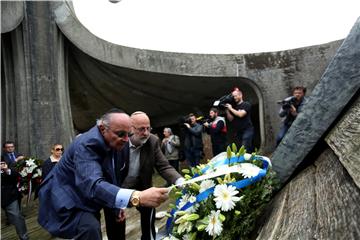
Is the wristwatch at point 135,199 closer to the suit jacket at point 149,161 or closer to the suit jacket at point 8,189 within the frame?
the suit jacket at point 149,161

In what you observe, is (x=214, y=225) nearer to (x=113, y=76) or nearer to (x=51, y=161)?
(x=51, y=161)

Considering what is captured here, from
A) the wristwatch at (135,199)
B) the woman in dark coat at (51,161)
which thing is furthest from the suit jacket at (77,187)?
the woman in dark coat at (51,161)

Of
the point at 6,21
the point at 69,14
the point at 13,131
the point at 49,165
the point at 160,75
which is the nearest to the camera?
the point at 49,165

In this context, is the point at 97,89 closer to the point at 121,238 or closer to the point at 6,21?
the point at 6,21

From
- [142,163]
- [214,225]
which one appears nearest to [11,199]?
[142,163]

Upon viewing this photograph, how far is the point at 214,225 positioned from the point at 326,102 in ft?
2.29

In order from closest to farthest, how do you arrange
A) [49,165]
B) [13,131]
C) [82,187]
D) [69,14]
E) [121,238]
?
[82,187]
[121,238]
[49,165]
[13,131]
[69,14]

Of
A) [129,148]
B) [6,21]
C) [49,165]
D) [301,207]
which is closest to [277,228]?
[301,207]

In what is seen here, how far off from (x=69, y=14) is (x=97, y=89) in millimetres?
2517

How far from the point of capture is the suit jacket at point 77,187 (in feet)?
6.66

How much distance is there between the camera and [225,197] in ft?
4.93

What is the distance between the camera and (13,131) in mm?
8352

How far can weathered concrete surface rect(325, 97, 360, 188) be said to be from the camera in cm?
106

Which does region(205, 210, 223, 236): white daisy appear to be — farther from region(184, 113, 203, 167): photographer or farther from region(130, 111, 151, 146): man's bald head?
region(184, 113, 203, 167): photographer
